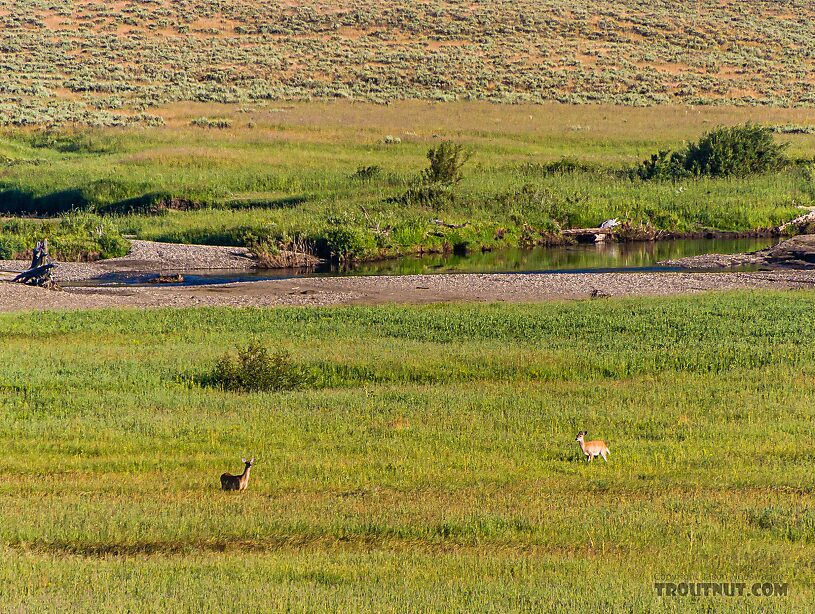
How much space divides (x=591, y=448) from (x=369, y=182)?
121ft

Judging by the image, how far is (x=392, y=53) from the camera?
9200 cm

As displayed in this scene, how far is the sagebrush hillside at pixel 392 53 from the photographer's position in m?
80.8

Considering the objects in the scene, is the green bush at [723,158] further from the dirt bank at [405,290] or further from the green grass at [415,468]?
the green grass at [415,468]

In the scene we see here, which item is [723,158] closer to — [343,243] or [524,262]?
[524,262]

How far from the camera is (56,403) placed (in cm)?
1797

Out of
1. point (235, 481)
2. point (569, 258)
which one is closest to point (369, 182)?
point (569, 258)

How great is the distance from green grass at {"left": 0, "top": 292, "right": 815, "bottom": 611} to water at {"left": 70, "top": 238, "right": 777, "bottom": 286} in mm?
12143

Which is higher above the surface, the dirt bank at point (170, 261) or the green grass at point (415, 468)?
the green grass at point (415, 468)

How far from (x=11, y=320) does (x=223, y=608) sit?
61.4ft

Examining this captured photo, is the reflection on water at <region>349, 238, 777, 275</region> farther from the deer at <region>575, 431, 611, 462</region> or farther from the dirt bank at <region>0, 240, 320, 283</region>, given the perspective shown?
the deer at <region>575, 431, 611, 462</region>

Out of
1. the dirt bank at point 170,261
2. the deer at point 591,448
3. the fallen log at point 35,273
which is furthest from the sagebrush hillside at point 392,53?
the deer at point 591,448

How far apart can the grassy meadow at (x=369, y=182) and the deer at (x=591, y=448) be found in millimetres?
27458

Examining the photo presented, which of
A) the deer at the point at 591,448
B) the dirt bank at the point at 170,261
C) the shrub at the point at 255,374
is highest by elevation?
the deer at the point at 591,448

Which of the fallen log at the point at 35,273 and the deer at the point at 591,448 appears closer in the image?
the deer at the point at 591,448
